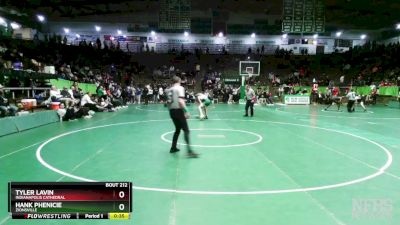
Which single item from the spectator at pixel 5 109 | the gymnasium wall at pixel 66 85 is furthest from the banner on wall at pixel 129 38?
the spectator at pixel 5 109

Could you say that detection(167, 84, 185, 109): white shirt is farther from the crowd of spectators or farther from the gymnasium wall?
the crowd of spectators

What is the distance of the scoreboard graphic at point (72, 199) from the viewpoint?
3.64m

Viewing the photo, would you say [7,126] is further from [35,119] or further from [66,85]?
[66,85]

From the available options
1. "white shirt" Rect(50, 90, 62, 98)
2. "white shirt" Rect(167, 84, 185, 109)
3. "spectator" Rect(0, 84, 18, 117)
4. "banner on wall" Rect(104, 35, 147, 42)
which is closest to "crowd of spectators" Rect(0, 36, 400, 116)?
"white shirt" Rect(50, 90, 62, 98)

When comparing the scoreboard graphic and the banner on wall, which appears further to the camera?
the banner on wall

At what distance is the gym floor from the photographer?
4.78m

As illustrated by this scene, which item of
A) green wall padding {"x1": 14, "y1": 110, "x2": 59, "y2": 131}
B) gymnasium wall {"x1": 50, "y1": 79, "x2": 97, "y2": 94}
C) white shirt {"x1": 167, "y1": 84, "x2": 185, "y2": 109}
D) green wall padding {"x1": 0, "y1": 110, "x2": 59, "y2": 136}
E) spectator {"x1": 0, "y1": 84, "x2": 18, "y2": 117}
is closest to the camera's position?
white shirt {"x1": 167, "y1": 84, "x2": 185, "y2": 109}

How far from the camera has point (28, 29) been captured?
39.9 metres

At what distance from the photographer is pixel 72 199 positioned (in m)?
3.67

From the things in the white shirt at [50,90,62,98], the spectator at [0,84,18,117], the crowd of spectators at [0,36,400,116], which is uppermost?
the crowd of spectators at [0,36,400,116]

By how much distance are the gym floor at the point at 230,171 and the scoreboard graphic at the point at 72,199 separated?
740mm

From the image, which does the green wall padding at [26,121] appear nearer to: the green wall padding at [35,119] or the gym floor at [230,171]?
the green wall padding at [35,119]

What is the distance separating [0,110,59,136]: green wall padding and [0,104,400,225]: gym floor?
1.31 ft

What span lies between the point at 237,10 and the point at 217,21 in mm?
3351
